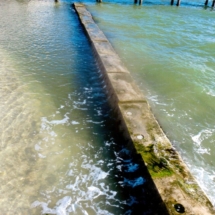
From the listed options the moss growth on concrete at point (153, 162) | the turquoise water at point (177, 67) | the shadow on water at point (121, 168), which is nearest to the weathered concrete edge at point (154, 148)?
the moss growth on concrete at point (153, 162)

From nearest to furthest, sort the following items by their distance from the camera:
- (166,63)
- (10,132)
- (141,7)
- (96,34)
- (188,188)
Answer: (188,188)
(10,132)
(166,63)
(96,34)
(141,7)

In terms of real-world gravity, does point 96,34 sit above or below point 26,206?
above

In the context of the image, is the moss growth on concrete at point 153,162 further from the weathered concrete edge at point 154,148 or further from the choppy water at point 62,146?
the choppy water at point 62,146

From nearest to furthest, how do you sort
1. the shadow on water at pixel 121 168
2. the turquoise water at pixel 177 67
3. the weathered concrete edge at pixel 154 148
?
the weathered concrete edge at pixel 154 148 < the shadow on water at pixel 121 168 < the turquoise water at pixel 177 67

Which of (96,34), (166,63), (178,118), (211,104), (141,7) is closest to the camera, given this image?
(178,118)

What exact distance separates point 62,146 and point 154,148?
6.87 feet

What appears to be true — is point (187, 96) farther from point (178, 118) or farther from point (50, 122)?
point (50, 122)

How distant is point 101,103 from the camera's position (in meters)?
6.43

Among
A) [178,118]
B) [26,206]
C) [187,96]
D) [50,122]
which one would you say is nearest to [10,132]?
[50,122]

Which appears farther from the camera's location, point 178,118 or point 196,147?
point 178,118

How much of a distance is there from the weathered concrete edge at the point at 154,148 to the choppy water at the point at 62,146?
0.26 m

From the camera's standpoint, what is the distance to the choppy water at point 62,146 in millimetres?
3822

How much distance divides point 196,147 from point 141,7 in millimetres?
17479

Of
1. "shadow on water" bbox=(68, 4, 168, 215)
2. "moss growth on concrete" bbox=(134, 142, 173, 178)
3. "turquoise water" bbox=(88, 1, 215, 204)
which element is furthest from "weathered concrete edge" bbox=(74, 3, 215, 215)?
"turquoise water" bbox=(88, 1, 215, 204)
